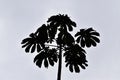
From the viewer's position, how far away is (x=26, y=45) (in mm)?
32594

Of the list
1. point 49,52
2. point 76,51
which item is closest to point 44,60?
point 49,52

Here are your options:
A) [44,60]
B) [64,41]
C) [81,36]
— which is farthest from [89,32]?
[44,60]

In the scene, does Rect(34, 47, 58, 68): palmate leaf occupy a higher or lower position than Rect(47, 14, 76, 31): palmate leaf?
lower

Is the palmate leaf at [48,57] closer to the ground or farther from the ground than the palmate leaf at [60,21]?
closer to the ground

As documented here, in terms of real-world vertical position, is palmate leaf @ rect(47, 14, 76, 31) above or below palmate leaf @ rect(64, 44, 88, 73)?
above

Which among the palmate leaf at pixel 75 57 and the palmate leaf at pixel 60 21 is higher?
the palmate leaf at pixel 60 21

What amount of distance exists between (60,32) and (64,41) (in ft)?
3.00

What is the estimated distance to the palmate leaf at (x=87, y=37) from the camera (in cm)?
3306

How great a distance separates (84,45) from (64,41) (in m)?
2.59

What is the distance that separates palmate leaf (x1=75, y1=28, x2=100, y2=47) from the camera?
33062mm

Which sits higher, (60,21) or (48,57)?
(60,21)

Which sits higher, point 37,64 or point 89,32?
point 89,32

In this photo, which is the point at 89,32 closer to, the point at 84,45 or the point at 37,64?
the point at 84,45

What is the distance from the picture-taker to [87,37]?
109 ft
